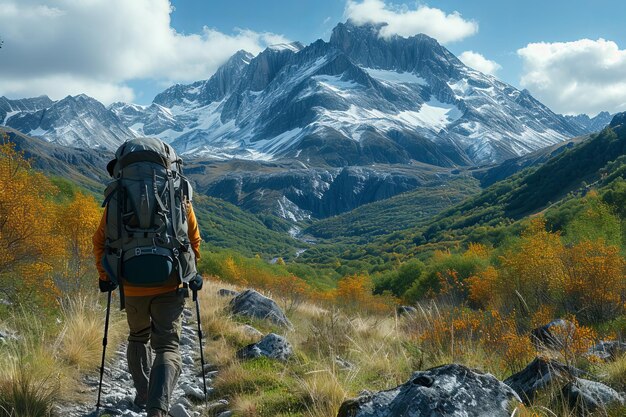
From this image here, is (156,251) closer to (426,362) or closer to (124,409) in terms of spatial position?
(124,409)

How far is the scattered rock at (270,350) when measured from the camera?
7587 mm

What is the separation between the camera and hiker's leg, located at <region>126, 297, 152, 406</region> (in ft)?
16.9

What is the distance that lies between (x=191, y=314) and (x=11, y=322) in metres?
5.35

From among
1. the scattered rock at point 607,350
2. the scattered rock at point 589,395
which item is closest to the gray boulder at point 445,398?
the scattered rock at point 589,395

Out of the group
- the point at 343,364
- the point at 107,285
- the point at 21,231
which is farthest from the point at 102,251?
the point at 21,231

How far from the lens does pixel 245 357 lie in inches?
300

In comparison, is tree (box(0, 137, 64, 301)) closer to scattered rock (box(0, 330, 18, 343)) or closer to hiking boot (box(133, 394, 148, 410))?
scattered rock (box(0, 330, 18, 343))

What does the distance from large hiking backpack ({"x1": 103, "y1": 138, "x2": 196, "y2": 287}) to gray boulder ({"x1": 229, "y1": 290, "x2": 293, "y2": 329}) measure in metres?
7.08

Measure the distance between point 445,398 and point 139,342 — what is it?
11.9 feet

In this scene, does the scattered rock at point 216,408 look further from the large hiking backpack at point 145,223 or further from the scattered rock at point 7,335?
the scattered rock at point 7,335

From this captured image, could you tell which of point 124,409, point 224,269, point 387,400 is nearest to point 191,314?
point 124,409

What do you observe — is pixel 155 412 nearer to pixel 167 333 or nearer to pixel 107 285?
pixel 167 333

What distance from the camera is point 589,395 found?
12.9 feet

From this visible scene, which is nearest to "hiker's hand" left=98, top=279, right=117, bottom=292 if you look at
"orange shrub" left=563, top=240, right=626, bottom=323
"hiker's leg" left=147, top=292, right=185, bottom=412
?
"hiker's leg" left=147, top=292, right=185, bottom=412
